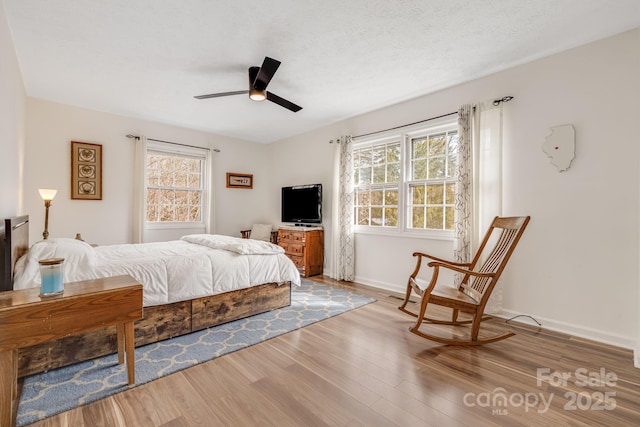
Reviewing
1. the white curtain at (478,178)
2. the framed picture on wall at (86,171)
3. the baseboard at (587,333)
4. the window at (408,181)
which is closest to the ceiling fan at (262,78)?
the window at (408,181)

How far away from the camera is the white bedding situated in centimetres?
198

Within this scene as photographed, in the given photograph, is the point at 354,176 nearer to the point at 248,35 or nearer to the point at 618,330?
the point at 248,35

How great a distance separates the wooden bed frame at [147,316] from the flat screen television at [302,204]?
1.87 m

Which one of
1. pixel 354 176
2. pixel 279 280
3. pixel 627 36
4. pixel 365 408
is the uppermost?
pixel 627 36

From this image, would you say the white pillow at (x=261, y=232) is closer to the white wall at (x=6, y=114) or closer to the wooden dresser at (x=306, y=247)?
the wooden dresser at (x=306, y=247)

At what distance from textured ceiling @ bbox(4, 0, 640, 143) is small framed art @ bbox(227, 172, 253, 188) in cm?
197

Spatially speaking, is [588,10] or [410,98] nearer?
[588,10]

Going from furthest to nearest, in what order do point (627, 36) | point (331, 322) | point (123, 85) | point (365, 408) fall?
point (123, 85) → point (331, 322) → point (627, 36) → point (365, 408)

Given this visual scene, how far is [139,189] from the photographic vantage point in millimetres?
4391

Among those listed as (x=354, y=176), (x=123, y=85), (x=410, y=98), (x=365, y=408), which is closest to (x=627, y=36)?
(x=410, y=98)

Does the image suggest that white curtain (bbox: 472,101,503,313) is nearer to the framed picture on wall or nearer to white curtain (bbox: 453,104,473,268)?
white curtain (bbox: 453,104,473,268)

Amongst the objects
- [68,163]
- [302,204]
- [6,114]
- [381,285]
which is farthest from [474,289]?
[68,163]

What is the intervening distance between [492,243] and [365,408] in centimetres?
222

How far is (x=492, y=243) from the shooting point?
9.76 feet
